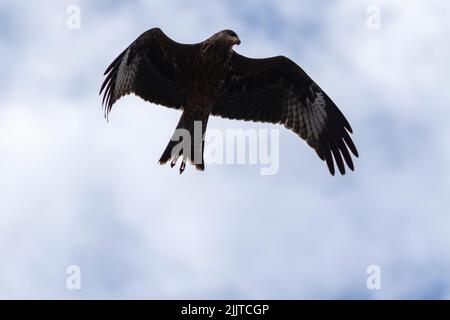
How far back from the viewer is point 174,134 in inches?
508

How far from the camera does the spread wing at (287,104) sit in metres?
13.0

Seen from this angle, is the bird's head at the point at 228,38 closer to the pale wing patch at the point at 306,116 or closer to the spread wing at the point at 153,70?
the spread wing at the point at 153,70

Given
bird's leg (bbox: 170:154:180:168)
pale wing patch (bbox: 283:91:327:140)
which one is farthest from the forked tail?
pale wing patch (bbox: 283:91:327:140)

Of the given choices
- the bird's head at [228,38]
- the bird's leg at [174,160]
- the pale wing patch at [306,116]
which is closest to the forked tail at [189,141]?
the bird's leg at [174,160]

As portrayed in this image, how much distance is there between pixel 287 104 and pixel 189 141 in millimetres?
1609

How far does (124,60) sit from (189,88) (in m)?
0.99

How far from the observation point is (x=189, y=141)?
12.8 meters

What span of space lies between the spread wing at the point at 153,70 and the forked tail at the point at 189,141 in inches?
11.4

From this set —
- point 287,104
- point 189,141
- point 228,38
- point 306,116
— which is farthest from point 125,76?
point 306,116

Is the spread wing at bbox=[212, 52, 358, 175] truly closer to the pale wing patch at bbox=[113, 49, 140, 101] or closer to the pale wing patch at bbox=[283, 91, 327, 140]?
the pale wing patch at bbox=[283, 91, 327, 140]

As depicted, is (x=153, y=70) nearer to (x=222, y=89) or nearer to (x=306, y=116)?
(x=222, y=89)
